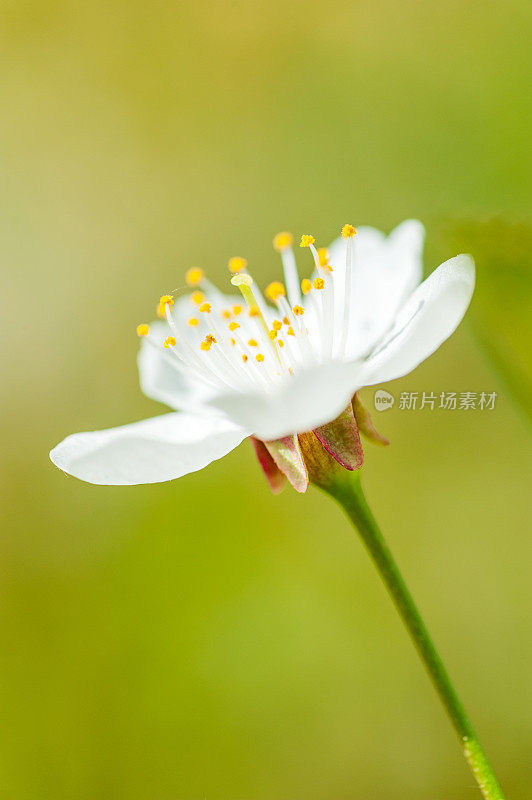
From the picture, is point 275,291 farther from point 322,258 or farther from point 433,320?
point 433,320

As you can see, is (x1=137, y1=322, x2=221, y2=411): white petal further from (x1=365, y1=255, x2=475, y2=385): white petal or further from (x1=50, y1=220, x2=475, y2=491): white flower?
(x1=365, y1=255, x2=475, y2=385): white petal

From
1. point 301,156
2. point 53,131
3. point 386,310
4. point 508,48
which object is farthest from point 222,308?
point 53,131

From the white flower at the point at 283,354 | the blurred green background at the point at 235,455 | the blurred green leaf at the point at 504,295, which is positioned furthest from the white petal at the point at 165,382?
the blurred green background at the point at 235,455

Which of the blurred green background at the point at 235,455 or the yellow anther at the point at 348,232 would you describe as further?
the blurred green background at the point at 235,455

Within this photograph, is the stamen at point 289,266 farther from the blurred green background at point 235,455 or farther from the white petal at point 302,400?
the blurred green background at point 235,455

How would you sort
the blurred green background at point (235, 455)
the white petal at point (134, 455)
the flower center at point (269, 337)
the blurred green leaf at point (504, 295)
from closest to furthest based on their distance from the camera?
1. the blurred green leaf at point (504, 295)
2. the white petal at point (134, 455)
3. the flower center at point (269, 337)
4. the blurred green background at point (235, 455)
